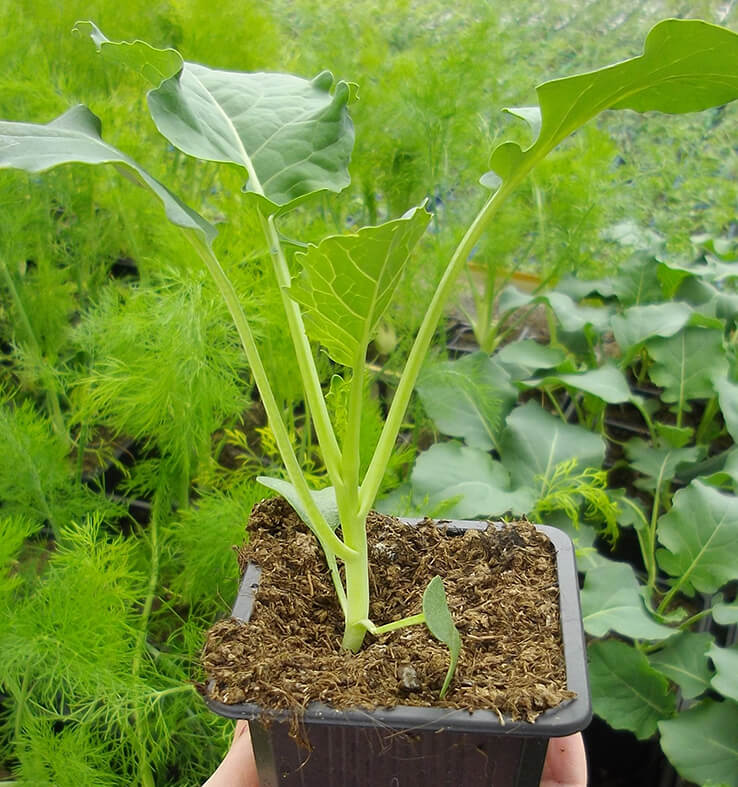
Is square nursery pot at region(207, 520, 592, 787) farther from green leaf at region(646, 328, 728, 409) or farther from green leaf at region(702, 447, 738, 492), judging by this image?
green leaf at region(646, 328, 728, 409)

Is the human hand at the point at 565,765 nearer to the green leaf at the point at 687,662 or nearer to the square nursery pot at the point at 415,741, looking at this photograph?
the square nursery pot at the point at 415,741

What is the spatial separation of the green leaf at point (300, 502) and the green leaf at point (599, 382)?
0.66 metres

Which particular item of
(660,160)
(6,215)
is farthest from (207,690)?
(660,160)

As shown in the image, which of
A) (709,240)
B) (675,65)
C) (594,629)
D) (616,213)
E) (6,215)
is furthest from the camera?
(709,240)

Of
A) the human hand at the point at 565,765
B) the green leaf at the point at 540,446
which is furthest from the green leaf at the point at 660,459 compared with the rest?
the human hand at the point at 565,765

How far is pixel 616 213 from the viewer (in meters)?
1.45

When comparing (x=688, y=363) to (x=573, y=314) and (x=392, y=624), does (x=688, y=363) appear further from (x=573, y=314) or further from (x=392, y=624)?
(x=392, y=624)

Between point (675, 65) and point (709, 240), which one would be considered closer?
point (675, 65)

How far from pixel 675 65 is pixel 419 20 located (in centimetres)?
131

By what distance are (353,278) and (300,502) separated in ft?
0.64

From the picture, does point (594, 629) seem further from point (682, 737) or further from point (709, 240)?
point (709, 240)

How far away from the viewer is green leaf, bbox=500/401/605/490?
110 centimetres

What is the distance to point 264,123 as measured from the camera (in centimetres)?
57

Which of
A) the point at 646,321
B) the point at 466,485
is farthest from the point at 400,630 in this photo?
the point at 646,321
